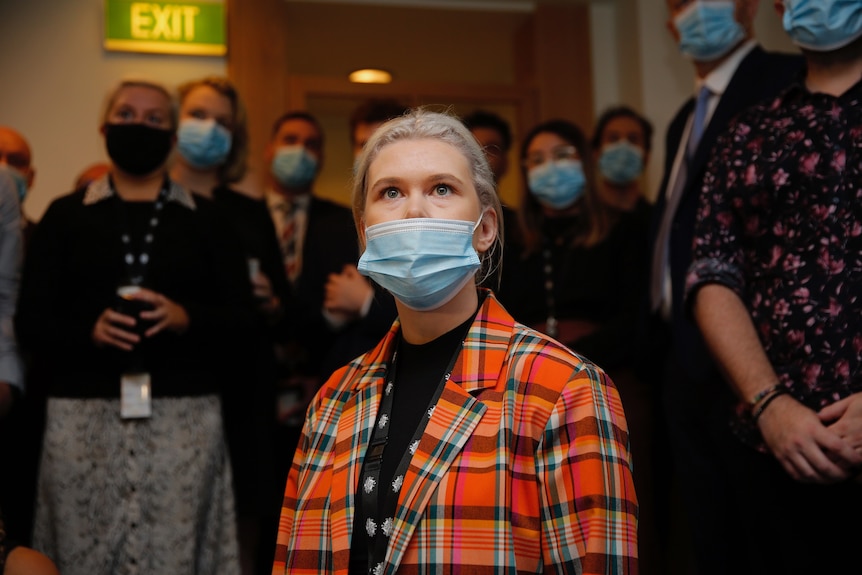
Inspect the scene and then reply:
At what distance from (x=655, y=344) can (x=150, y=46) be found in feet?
12.2

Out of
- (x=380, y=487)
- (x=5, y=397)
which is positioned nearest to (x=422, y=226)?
(x=380, y=487)

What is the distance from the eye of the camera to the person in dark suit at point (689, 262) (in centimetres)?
305

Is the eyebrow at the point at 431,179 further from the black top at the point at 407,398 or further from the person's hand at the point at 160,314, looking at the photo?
the person's hand at the point at 160,314

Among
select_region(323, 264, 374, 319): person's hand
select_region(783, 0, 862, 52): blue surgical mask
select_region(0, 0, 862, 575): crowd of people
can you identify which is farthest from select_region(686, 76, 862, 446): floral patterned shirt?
select_region(323, 264, 374, 319): person's hand

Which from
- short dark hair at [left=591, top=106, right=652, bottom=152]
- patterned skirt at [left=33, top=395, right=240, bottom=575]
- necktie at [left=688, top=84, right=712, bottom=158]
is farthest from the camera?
short dark hair at [left=591, top=106, right=652, bottom=152]

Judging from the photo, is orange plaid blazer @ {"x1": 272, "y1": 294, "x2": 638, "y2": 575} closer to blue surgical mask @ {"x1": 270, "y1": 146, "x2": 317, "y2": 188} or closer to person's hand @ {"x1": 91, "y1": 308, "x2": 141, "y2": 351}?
person's hand @ {"x1": 91, "y1": 308, "x2": 141, "y2": 351}

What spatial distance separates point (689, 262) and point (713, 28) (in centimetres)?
96

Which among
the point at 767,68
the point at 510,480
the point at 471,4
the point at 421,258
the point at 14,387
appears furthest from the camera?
the point at 471,4

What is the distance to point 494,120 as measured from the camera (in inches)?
194

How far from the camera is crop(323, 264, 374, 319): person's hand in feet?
11.4

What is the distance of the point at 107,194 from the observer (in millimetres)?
3215

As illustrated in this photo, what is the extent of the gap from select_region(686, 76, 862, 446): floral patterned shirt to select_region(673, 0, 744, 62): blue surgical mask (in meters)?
0.89

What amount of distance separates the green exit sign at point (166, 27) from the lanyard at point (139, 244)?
2715mm

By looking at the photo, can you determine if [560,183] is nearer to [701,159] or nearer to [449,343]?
[701,159]
